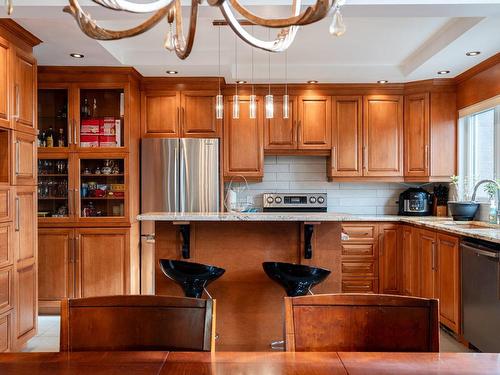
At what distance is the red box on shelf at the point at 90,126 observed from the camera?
4238 millimetres

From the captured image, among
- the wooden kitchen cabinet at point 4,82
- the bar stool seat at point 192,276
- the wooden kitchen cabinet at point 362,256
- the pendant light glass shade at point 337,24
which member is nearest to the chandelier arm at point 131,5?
the pendant light glass shade at point 337,24

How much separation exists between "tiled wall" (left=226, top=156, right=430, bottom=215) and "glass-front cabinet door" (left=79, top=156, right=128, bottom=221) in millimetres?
1586

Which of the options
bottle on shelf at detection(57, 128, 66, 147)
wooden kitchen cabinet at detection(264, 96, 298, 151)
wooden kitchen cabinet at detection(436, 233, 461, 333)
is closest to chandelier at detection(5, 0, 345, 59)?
wooden kitchen cabinet at detection(436, 233, 461, 333)

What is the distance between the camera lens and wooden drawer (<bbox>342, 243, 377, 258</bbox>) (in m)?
4.60

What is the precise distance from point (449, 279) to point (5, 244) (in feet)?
10.8

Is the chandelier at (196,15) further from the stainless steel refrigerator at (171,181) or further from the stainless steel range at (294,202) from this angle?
the stainless steel range at (294,202)

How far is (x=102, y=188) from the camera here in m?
4.28

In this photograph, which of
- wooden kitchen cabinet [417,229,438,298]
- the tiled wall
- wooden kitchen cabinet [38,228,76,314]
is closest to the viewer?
wooden kitchen cabinet [417,229,438,298]

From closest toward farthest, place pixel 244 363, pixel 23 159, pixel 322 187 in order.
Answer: pixel 244 363, pixel 23 159, pixel 322 187

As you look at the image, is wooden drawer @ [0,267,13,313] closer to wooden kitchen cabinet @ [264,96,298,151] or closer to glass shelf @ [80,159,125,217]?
glass shelf @ [80,159,125,217]

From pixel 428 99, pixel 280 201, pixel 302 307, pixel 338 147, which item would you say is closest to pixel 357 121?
pixel 338 147

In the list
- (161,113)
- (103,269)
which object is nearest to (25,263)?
(103,269)

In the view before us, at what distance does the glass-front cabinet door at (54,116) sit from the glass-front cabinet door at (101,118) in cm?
16

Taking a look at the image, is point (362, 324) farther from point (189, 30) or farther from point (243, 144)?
point (243, 144)
